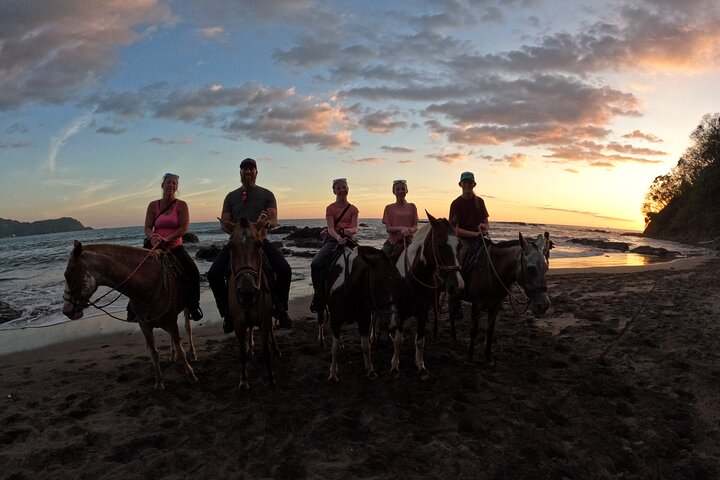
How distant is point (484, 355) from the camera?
21.6 ft

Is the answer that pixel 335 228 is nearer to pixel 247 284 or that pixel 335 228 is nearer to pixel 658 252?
pixel 247 284

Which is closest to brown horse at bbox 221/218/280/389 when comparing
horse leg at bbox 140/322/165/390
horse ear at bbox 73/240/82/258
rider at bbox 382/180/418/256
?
horse leg at bbox 140/322/165/390

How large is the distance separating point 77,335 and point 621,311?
1332 centimetres

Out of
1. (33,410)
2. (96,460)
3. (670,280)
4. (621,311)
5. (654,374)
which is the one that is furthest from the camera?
(670,280)

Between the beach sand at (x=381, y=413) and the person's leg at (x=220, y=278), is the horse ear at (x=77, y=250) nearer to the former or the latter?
the person's leg at (x=220, y=278)

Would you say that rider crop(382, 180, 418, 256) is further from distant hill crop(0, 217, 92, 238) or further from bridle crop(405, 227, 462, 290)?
distant hill crop(0, 217, 92, 238)

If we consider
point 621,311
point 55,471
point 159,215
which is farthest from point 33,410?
point 621,311

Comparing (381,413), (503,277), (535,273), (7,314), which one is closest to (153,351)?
(381,413)

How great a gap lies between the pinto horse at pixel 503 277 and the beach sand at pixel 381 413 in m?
0.82

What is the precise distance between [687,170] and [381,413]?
78540mm

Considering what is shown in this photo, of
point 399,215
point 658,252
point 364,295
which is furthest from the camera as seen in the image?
point 658,252

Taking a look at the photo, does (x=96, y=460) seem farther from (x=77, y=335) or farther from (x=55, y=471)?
(x=77, y=335)

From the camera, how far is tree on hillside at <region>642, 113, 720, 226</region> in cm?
5131

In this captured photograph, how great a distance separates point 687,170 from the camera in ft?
201
